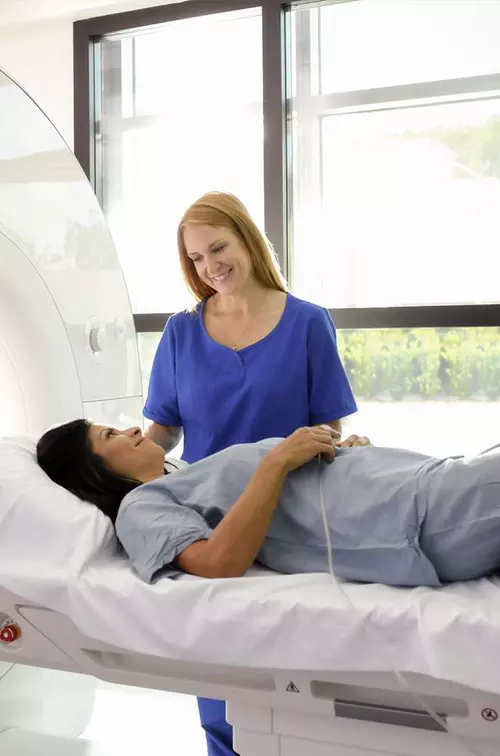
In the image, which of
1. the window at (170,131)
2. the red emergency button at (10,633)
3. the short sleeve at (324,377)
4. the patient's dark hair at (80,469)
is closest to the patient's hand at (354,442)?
the short sleeve at (324,377)

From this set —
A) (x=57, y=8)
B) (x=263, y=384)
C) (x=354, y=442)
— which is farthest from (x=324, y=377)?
(x=57, y=8)

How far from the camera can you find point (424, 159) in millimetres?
2424

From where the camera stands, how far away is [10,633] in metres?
1.17

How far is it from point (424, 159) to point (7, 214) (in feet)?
4.53

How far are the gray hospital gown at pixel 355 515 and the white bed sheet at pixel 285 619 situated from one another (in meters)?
0.05

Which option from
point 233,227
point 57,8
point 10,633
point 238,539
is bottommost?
point 10,633

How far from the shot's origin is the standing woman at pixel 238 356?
1668mm

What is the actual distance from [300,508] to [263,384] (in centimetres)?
43

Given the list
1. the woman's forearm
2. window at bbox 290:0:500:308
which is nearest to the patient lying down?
the woman's forearm

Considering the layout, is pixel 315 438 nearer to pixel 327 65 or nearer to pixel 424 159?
pixel 424 159

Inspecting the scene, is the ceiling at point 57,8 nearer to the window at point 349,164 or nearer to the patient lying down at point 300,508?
the window at point 349,164

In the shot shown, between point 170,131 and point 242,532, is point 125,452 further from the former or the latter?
point 170,131

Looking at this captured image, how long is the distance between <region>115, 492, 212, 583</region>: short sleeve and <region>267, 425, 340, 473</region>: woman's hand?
17 cm

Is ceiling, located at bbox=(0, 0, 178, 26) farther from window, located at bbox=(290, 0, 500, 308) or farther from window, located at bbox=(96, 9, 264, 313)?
window, located at bbox=(290, 0, 500, 308)
